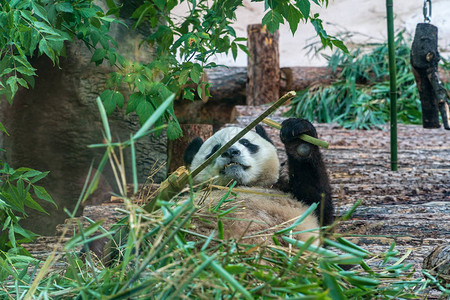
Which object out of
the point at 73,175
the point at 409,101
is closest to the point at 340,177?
the point at 73,175

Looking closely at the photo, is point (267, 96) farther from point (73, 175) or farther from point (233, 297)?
point (233, 297)

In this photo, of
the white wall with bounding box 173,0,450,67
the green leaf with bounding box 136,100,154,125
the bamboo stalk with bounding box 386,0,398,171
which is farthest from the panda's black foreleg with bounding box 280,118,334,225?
the white wall with bounding box 173,0,450,67

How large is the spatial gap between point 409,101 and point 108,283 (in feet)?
19.9

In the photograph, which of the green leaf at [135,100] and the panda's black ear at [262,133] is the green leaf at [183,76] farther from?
the panda's black ear at [262,133]

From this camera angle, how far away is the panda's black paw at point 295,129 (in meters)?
2.33

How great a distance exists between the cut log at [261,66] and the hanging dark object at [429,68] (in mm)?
3253

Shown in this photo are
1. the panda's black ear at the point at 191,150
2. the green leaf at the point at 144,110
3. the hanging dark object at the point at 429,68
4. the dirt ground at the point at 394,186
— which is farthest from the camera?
the hanging dark object at the point at 429,68

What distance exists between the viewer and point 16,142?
151 inches

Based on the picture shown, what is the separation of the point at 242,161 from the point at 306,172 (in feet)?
1.20

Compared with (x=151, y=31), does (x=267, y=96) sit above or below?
below

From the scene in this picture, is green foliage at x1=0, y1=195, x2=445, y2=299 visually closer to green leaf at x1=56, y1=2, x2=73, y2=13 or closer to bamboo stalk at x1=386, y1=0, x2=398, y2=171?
green leaf at x1=56, y1=2, x2=73, y2=13

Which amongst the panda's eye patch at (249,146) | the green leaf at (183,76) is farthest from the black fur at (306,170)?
the green leaf at (183,76)

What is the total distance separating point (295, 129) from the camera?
2.33 m

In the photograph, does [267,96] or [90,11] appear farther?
[267,96]
